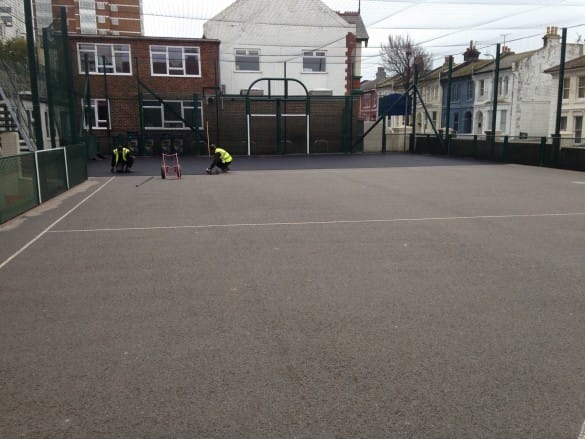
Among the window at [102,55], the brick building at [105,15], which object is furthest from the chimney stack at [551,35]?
the brick building at [105,15]

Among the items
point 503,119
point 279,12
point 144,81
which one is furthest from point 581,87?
point 144,81

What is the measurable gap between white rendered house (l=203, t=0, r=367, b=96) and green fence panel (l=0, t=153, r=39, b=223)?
2733 cm

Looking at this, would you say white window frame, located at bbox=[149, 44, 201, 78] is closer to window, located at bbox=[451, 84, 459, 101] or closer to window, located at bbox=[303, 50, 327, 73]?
window, located at bbox=[303, 50, 327, 73]

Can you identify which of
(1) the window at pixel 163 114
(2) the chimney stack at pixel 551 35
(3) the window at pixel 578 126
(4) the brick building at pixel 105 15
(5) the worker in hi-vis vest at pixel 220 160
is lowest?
(5) the worker in hi-vis vest at pixel 220 160

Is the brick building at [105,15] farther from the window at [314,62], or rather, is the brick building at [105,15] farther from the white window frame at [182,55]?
the white window frame at [182,55]

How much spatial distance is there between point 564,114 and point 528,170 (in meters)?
24.7

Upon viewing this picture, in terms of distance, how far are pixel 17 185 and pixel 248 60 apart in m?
29.7

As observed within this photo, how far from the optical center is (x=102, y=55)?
33156 millimetres

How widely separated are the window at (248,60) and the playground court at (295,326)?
29.9 metres

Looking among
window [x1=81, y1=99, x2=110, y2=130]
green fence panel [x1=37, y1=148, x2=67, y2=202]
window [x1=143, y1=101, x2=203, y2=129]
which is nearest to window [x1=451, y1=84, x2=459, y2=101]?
window [x1=143, y1=101, x2=203, y2=129]

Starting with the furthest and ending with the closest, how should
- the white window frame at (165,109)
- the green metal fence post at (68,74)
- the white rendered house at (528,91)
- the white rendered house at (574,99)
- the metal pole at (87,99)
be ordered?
the white rendered house at (528,91) → the white rendered house at (574,99) → the white window frame at (165,109) → the metal pole at (87,99) → the green metal fence post at (68,74)

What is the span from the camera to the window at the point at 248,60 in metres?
38.4

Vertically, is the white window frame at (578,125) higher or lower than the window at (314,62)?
lower

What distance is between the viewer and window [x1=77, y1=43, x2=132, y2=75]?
33.2m
